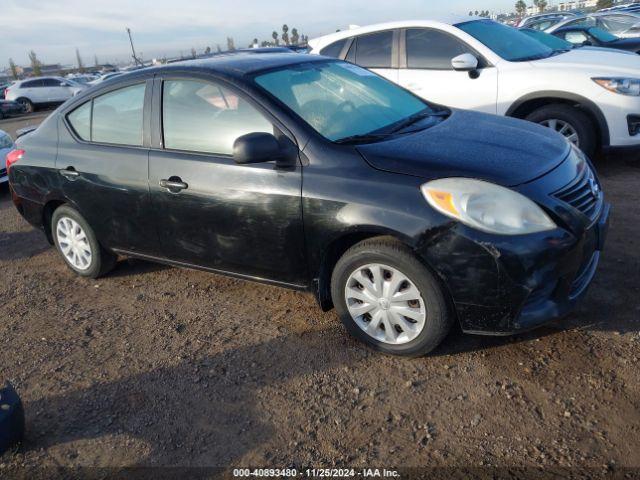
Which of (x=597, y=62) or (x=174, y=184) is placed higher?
(x=597, y=62)

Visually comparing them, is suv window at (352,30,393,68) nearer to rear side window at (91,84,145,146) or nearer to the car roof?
the car roof

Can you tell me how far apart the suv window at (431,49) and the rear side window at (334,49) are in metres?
0.88

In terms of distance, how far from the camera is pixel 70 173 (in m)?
4.29

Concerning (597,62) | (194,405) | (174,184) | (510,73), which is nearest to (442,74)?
(510,73)

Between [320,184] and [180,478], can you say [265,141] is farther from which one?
[180,478]

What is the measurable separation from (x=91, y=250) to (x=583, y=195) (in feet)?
11.8

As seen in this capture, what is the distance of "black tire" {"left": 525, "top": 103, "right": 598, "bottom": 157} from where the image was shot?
5.87m

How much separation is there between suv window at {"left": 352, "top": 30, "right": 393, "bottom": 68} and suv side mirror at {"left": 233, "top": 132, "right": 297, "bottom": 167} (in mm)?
4099

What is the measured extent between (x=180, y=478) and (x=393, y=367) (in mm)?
1255

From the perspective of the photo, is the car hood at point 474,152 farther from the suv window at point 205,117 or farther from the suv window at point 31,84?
the suv window at point 31,84

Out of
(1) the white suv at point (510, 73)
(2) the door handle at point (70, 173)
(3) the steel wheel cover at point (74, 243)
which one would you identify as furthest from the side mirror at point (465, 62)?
(3) the steel wheel cover at point (74, 243)

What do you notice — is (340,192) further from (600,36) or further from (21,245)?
(600,36)

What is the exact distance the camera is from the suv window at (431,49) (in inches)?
253

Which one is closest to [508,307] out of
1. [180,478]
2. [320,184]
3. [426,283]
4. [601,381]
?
[426,283]
